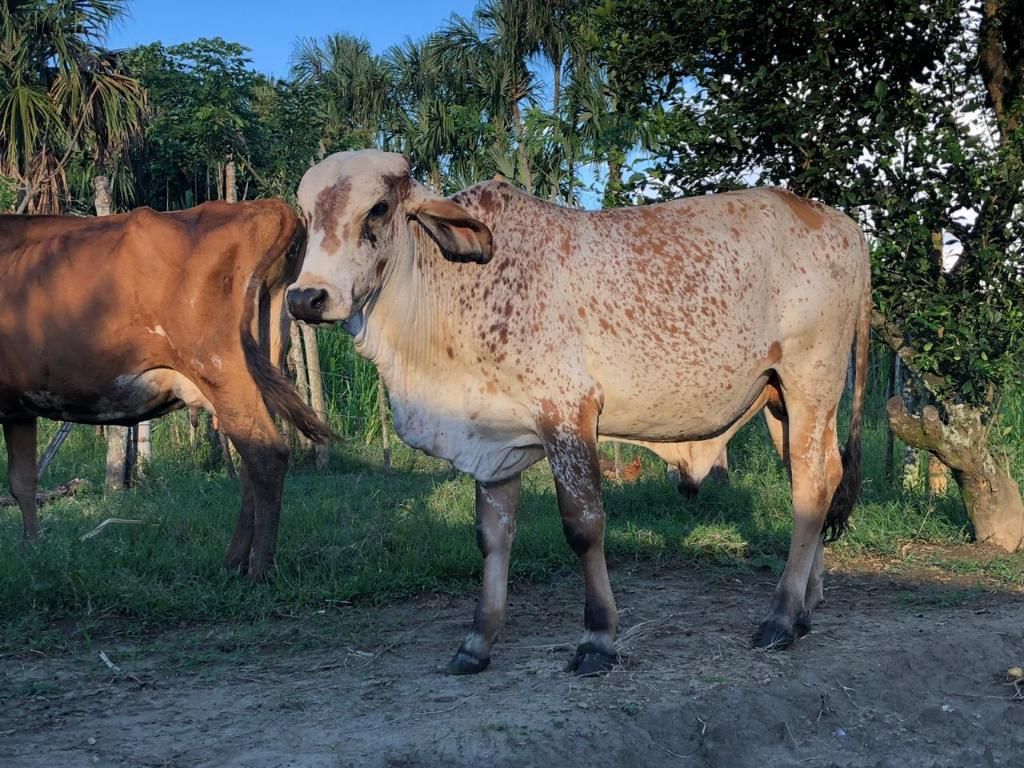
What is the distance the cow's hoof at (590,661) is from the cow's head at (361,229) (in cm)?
161

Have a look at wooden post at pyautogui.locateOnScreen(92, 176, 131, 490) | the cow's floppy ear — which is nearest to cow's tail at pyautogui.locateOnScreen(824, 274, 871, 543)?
the cow's floppy ear

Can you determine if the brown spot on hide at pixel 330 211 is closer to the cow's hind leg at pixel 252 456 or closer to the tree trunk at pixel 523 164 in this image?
the cow's hind leg at pixel 252 456

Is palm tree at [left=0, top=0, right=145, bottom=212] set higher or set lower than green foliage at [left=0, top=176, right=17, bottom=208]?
higher

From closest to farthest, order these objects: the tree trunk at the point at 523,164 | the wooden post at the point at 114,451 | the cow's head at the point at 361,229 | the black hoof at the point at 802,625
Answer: the cow's head at the point at 361,229 < the black hoof at the point at 802,625 < the wooden post at the point at 114,451 < the tree trunk at the point at 523,164

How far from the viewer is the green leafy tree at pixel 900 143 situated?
20.8 feet

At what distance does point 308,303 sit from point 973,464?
176 inches

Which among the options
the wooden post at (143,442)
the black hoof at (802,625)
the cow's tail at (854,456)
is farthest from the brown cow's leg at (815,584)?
the wooden post at (143,442)

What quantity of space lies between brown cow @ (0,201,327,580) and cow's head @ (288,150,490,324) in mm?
2003

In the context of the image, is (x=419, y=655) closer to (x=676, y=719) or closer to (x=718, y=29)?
(x=676, y=719)

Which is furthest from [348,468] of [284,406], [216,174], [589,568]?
Answer: [589,568]

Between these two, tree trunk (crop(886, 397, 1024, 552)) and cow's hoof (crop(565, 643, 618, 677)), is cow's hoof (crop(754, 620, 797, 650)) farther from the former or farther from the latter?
tree trunk (crop(886, 397, 1024, 552))

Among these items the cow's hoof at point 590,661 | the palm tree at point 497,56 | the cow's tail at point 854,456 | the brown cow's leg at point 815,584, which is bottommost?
the cow's hoof at point 590,661

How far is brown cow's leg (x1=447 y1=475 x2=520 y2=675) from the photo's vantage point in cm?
452

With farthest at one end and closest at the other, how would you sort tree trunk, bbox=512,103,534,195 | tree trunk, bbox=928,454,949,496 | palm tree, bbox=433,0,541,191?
palm tree, bbox=433,0,541,191
tree trunk, bbox=512,103,534,195
tree trunk, bbox=928,454,949,496
